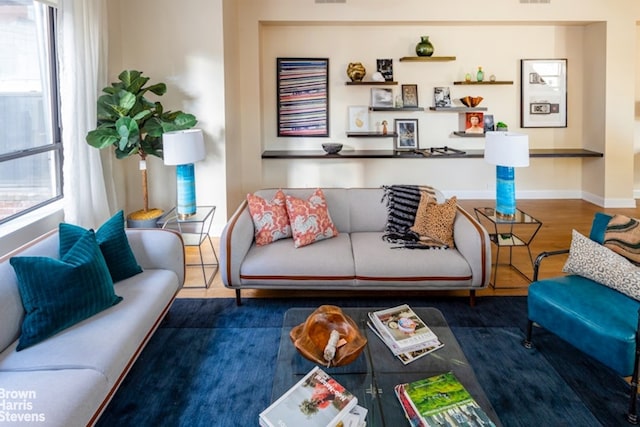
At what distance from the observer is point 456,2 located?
5.90 meters

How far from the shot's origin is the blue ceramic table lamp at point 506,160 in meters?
3.43

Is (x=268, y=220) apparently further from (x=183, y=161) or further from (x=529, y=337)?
(x=529, y=337)

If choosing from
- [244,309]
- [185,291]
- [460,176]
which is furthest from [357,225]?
[460,176]

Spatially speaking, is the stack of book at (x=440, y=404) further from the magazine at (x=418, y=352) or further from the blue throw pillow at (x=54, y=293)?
the blue throw pillow at (x=54, y=293)

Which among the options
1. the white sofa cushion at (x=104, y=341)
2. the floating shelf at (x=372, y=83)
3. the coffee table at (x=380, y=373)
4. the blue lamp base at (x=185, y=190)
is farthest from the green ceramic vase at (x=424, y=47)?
the white sofa cushion at (x=104, y=341)

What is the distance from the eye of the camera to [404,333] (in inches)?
87.6

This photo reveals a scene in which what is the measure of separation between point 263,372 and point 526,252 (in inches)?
120

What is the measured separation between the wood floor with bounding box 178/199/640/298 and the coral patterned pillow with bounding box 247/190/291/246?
44 cm

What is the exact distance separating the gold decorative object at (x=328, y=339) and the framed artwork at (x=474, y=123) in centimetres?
503

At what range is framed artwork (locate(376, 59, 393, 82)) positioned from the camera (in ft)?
21.0

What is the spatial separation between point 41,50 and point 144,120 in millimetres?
958

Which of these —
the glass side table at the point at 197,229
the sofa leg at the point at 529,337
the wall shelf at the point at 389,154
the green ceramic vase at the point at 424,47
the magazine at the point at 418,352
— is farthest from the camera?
the green ceramic vase at the point at 424,47

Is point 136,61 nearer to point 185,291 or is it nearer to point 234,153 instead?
point 234,153

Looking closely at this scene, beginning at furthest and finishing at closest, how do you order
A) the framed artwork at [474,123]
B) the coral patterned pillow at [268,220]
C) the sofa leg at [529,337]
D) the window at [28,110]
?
the framed artwork at [474,123] < the coral patterned pillow at [268,220] < the window at [28,110] < the sofa leg at [529,337]
